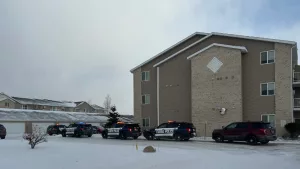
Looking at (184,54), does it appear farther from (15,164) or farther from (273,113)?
(15,164)

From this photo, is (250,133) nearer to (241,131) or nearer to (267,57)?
(241,131)

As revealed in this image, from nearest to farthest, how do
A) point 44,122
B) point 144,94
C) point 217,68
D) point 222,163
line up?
1. point 222,163
2. point 217,68
3. point 144,94
4. point 44,122

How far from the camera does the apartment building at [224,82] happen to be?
30.5 metres

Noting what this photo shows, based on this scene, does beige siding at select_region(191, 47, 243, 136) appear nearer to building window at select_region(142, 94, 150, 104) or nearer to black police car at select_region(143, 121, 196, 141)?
black police car at select_region(143, 121, 196, 141)

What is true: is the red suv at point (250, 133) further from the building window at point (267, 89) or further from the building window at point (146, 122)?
the building window at point (146, 122)

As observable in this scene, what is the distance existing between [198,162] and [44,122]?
1923 inches

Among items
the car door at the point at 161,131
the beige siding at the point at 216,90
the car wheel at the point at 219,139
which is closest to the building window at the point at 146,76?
the beige siding at the point at 216,90

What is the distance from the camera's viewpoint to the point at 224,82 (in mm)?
32750

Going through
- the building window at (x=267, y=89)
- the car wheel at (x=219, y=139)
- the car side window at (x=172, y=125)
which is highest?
the building window at (x=267, y=89)

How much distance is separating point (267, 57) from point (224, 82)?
4625mm

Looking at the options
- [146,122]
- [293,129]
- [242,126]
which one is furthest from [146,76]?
[242,126]

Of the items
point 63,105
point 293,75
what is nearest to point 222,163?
point 293,75

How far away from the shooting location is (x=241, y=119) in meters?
31.8

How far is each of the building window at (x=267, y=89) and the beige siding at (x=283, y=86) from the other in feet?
1.58
